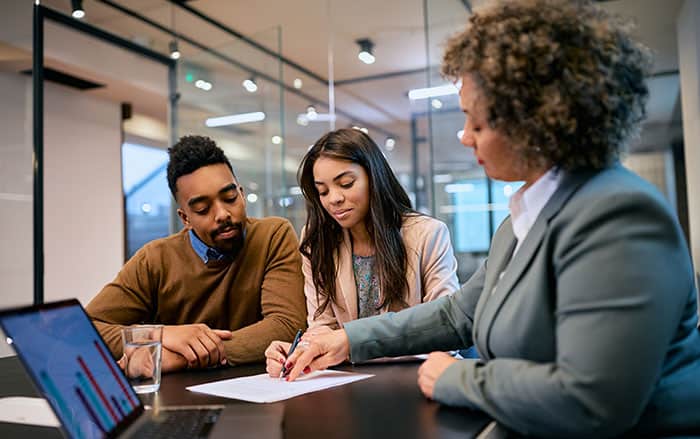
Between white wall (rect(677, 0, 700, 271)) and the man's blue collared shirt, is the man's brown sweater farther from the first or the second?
white wall (rect(677, 0, 700, 271))

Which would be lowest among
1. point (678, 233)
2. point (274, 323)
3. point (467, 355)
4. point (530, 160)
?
point (467, 355)

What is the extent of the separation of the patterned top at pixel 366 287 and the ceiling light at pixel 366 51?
323 cm

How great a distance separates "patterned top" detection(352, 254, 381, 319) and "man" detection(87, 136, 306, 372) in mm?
177

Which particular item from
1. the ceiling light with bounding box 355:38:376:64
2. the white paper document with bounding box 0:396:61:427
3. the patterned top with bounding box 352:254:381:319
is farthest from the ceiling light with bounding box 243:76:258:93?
the white paper document with bounding box 0:396:61:427

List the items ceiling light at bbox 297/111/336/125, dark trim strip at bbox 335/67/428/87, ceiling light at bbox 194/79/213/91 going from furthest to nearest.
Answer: dark trim strip at bbox 335/67/428/87
ceiling light at bbox 297/111/336/125
ceiling light at bbox 194/79/213/91

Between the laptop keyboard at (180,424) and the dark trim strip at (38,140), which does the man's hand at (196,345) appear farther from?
the dark trim strip at (38,140)

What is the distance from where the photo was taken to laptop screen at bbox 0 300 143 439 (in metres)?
0.74


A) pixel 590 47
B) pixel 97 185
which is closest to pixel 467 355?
pixel 590 47

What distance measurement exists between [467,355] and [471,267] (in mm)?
2428

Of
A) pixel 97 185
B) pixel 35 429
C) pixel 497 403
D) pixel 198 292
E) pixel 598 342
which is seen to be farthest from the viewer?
pixel 97 185

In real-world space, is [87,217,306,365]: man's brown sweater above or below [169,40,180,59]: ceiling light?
below

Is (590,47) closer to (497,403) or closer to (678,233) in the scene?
(678,233)

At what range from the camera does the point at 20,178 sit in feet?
11.7

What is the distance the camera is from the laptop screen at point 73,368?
74 cm
